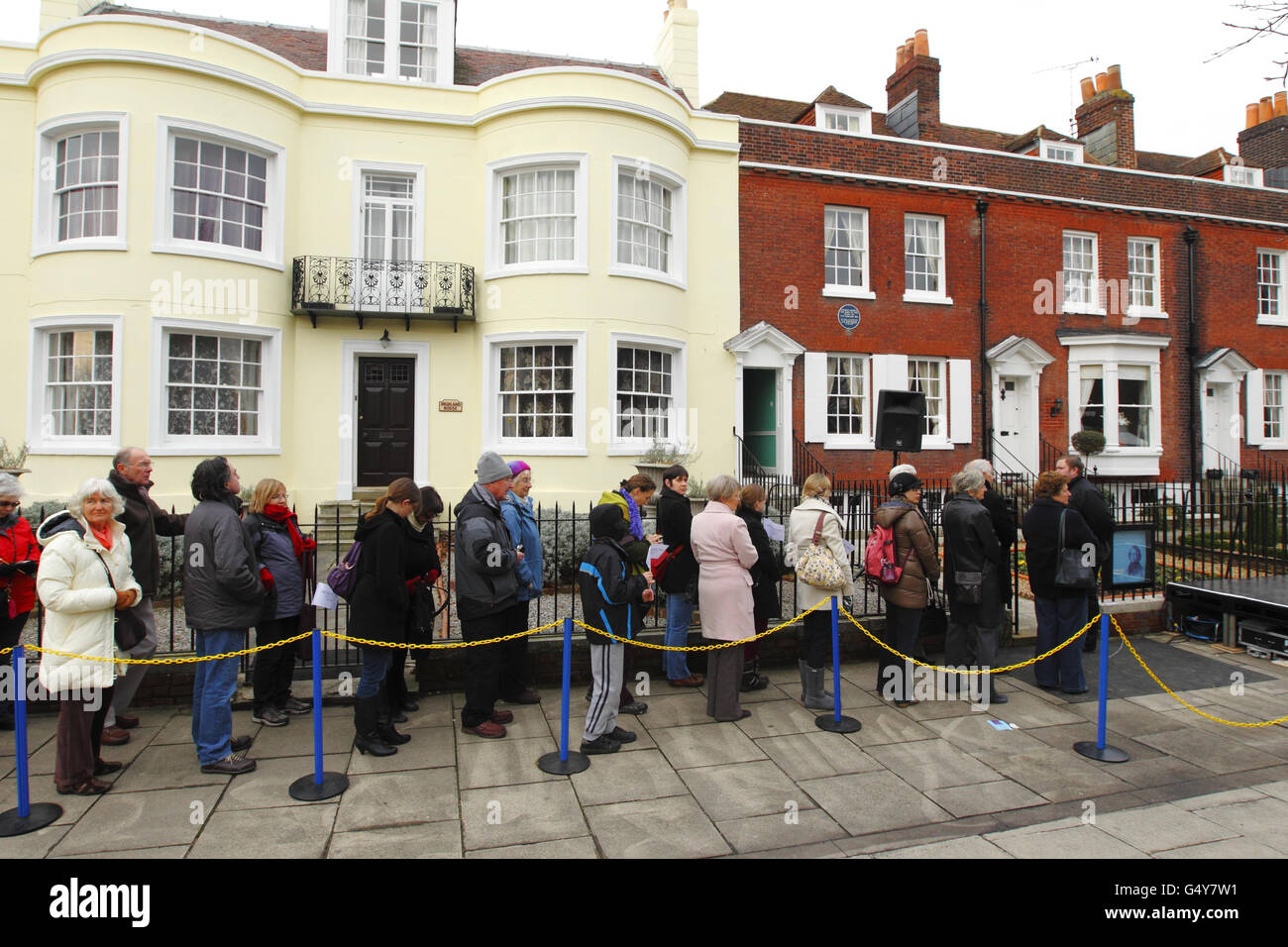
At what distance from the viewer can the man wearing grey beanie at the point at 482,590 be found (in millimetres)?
5516

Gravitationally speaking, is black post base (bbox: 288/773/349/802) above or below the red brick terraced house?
below

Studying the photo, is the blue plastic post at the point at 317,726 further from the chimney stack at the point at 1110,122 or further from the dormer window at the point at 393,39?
the chimney stack at the point at 1110,122

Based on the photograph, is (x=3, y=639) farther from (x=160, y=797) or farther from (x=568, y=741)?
(x=568, y=741)

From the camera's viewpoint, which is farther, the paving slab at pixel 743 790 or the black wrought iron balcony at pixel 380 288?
the black wrought iron balcony at pixel 380 288

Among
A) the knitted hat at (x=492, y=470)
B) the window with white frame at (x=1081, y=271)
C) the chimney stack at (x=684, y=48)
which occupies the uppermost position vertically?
Answer: the chimney stack at (x=684, y=48)

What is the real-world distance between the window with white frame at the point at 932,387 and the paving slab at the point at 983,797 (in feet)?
42.3

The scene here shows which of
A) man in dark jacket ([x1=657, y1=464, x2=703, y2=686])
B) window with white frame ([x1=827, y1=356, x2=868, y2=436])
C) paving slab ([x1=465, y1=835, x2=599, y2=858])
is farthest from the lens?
window with white frame ([x1=827, y1=356, x2=868, y2=436])

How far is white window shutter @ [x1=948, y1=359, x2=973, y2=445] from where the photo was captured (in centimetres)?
1678

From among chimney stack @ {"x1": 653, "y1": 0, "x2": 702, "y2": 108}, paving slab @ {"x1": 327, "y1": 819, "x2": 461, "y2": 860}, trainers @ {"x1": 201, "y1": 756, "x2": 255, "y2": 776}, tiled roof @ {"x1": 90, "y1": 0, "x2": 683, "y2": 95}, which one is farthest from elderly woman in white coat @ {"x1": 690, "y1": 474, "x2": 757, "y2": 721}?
chimney stack @ {"x1": 653, "y1": 0, "x2": 702, "y2": 108}

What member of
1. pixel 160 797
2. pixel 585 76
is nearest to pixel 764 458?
pixel 585 76

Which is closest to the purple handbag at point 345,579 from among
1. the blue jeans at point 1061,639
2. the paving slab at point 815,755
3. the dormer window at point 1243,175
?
the paving slab at point 815,755

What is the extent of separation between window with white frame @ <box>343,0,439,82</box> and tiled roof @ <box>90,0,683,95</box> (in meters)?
0.73

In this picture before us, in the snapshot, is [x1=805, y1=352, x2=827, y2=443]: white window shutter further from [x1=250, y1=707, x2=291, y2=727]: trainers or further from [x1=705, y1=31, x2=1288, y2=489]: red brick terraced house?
[x1=250, y1=707, x2=291, y2=727]: trainers

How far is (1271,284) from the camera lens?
19750 millimetres
